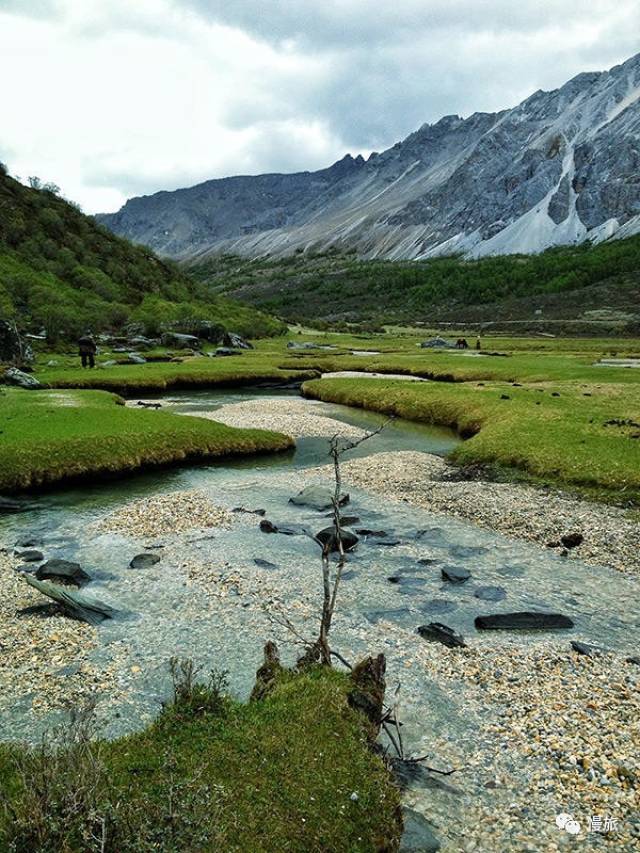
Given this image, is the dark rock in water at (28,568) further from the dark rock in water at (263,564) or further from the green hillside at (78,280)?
the green hillside at (78,280)

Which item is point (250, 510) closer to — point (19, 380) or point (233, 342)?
point (19, 380)

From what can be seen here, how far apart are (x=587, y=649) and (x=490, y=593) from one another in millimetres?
4374

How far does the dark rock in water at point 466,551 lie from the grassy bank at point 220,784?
12.3 meters

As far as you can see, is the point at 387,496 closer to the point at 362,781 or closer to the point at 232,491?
the point at 232,491

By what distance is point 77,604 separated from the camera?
18406mm

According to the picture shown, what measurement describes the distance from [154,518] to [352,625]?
13.3 metres

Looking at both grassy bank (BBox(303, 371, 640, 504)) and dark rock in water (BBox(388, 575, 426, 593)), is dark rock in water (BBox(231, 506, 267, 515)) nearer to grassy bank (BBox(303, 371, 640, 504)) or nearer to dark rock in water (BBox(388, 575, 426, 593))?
dark rock in water (BBox(388, 575, 426, 593))

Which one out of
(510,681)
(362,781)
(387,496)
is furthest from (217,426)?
(362,781)

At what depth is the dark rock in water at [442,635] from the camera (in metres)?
17.3

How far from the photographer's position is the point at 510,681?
1540cm

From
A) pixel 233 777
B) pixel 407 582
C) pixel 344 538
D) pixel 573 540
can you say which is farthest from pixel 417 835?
pixel 573 540

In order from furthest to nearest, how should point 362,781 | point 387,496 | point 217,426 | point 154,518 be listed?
point 217,426
point 387,496
point 154,518
point 362,781

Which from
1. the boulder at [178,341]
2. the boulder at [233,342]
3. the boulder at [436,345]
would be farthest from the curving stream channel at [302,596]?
the boulder at [436,345]

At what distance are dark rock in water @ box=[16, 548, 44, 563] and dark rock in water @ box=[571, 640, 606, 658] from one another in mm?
19185
